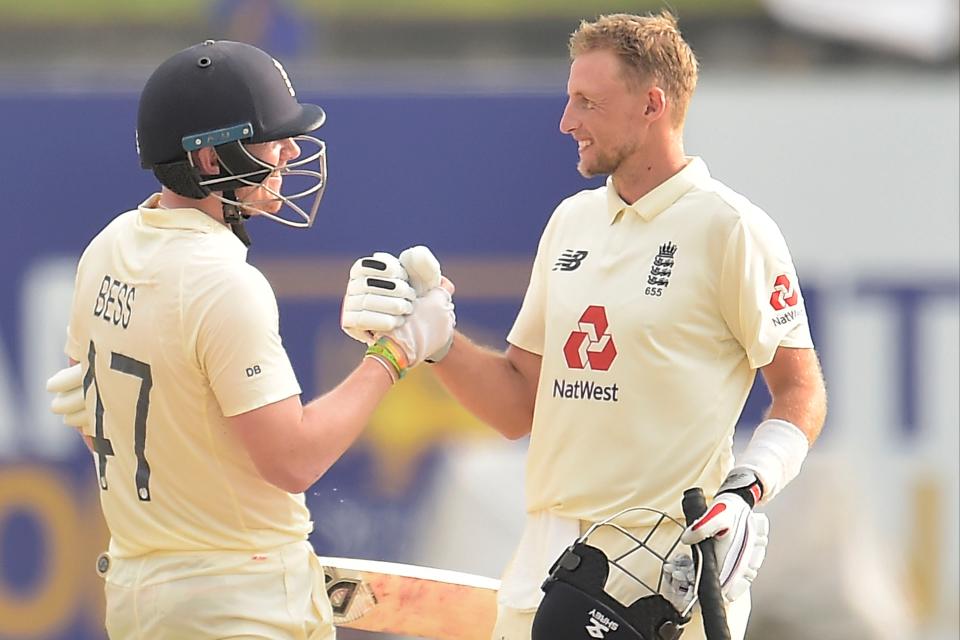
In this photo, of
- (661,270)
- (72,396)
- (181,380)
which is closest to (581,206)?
(661,270)

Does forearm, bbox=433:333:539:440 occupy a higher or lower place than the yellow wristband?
lower

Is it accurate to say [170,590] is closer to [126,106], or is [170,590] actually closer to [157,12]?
[126,106]

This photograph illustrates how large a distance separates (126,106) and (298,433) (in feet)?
10.2

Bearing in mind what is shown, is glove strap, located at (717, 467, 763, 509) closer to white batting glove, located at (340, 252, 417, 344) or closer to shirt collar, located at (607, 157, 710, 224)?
shirt collar, located at (607, 157, 710, 224)

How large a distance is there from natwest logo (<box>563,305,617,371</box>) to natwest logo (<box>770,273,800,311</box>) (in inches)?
11.9

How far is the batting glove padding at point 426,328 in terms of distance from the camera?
9.86 feet

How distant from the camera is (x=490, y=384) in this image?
334cm

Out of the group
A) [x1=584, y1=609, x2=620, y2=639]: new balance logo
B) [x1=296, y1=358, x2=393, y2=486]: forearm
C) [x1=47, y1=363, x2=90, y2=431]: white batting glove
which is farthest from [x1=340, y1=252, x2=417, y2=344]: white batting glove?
[x1=584, y1=609, x2=620, y2=639]: new balance logo

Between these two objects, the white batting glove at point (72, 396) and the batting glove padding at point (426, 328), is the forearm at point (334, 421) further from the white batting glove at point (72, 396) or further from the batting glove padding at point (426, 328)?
the white batting glove at point (72, 396)

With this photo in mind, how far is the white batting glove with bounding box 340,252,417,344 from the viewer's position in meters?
2.99

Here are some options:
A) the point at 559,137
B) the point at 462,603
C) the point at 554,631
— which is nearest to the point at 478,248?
the point at 559,137

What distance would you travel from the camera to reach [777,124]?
562 cm

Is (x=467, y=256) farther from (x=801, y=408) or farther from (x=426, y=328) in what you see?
(x=801, y=408)

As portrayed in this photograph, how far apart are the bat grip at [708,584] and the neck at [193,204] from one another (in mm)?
965
